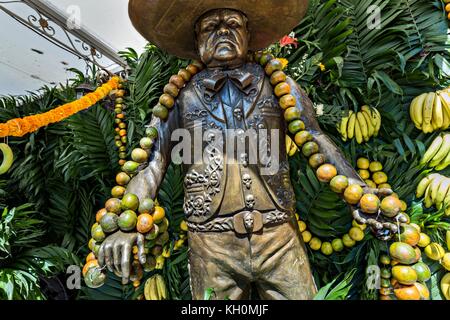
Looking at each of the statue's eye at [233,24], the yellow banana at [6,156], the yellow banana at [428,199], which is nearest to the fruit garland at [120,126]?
the yellow banana at [6,156]

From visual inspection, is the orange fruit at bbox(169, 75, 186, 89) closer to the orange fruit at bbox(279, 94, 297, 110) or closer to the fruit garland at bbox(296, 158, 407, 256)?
the orange fruit at bbox(279, 94, 297, 110)

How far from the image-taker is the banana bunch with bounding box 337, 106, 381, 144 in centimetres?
177

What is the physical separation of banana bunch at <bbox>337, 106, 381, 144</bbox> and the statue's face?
3.33 ft

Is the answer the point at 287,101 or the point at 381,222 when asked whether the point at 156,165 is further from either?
the point at 381,222

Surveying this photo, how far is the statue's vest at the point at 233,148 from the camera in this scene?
108cm

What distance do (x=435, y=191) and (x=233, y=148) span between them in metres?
1.23

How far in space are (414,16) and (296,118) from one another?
1314mm

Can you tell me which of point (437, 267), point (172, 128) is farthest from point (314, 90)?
point (437, 267)

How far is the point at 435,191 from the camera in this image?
1541 millimetres

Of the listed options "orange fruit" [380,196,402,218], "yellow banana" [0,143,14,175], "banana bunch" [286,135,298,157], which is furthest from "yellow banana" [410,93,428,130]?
"yellow banana" [0,143,14,175]

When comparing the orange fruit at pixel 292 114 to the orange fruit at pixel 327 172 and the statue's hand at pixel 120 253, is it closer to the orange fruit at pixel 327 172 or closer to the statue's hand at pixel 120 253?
the orange fruit at pixel 327 172

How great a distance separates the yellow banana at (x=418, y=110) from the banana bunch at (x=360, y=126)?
19 cm
